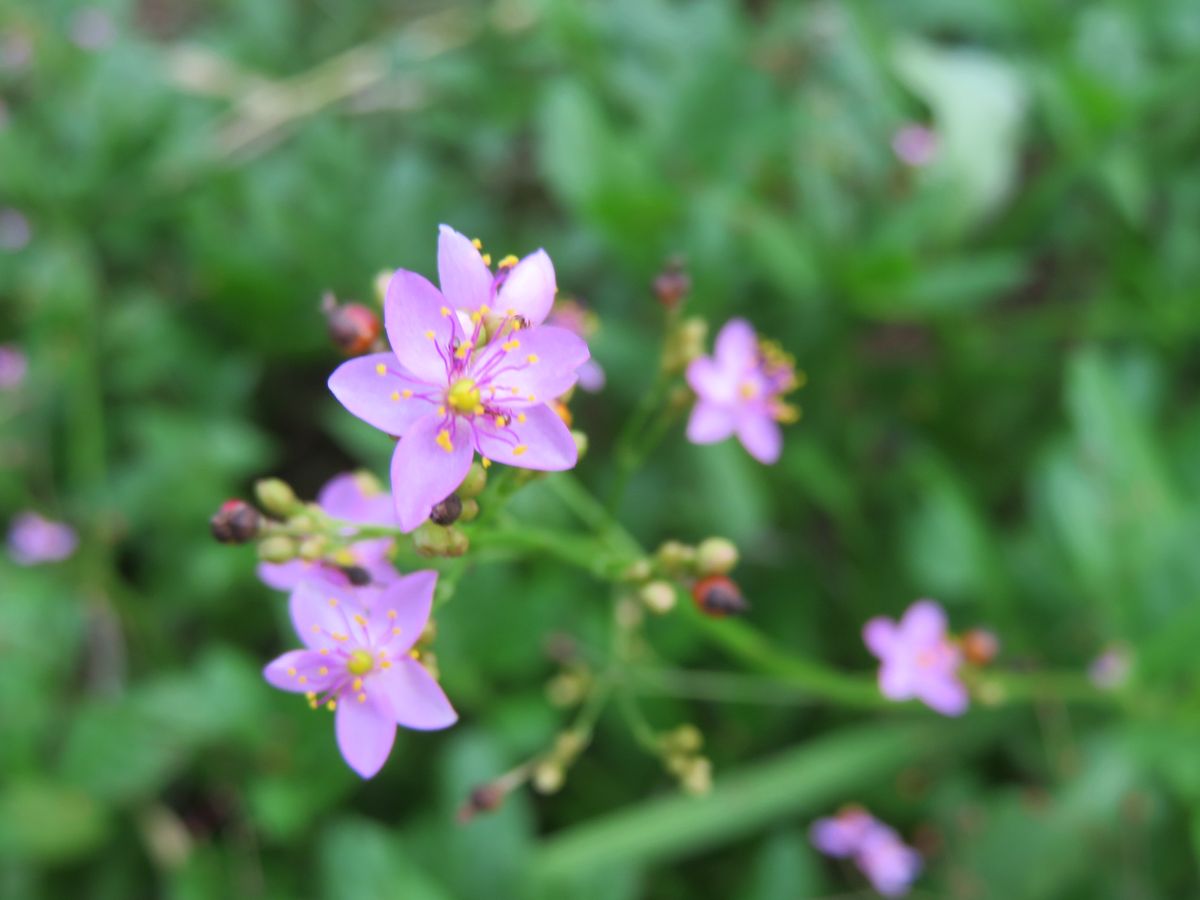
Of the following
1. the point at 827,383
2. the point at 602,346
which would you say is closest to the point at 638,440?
the point at 602,346

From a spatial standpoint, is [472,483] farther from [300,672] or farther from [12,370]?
[12,370]

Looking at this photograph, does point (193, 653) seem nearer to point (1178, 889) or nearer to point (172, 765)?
point (172, 765)

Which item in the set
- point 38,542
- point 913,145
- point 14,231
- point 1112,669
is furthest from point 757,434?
point 14,231

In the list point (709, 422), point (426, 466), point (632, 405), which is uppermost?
point (632, 405)

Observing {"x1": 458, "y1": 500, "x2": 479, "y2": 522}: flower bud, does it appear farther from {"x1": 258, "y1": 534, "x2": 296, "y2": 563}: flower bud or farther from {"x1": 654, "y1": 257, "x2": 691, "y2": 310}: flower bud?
{"x1": 654, "y1": 257, "x2": 691, "y2": 310}: flower bud

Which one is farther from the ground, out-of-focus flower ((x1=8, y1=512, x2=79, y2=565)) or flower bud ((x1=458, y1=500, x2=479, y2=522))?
out-of-focus flower ((x1=8, y1=512, x2=79, y2=565))

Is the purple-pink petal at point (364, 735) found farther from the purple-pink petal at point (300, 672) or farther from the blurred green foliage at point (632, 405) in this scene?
the blurred green foliage at point (632, 405)

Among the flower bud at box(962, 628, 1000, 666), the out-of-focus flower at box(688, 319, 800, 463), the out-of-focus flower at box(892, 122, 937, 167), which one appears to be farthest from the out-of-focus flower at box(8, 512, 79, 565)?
the out-of-focus flower at box(892, 122, 937, 167)
